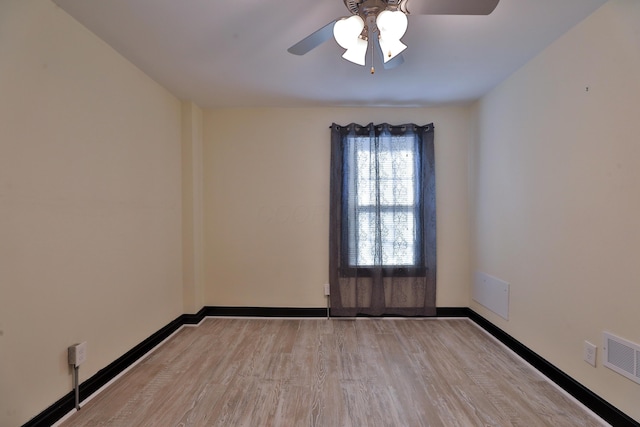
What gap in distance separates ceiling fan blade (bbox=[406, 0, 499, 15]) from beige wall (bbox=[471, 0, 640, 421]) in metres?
0.89

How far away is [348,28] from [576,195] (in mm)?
1716

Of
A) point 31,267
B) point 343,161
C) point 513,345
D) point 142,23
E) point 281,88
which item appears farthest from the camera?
point 343,161

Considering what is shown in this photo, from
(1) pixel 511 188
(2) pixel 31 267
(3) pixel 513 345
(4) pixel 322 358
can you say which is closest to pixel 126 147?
(2) pixel 31 267

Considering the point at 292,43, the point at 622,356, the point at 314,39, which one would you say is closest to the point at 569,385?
the point at 622,356

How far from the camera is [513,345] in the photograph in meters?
2.48

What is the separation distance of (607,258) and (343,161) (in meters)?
2.23

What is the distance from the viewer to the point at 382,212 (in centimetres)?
324

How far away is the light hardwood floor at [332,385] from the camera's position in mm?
1716

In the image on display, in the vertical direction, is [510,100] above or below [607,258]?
above

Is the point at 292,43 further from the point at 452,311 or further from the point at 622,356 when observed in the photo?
the point at 452,311

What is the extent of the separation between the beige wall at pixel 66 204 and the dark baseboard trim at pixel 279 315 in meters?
0.06

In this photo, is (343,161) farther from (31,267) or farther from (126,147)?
(31,267)

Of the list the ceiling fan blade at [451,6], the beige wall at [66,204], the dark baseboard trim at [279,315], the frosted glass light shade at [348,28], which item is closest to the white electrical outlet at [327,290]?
the dark baseboard trim at [279,315]

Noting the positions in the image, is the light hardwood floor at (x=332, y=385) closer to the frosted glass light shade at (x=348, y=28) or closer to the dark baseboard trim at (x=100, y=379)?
the dark baseboard trim at (x=100, y=379)
